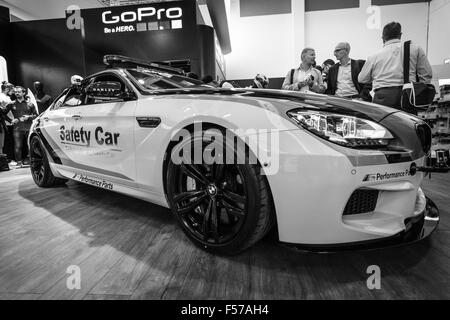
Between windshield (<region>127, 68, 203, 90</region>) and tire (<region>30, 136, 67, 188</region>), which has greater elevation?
windshield (<region>127, 68, 203, 90</region>)

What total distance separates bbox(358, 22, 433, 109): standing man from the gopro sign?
550 centimetres

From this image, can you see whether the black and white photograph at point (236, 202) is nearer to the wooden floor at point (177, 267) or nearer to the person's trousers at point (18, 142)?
the wooden floor at point (177, 267)

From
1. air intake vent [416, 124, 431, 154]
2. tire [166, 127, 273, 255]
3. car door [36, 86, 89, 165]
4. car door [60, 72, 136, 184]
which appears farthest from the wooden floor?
car door [36, 86, 89, 165]

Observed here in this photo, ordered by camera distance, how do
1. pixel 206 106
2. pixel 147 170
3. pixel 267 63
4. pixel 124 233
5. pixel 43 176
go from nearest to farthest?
pixel 206 106 → pixel 147 170 → pixel 124 233 → pixel 43 176 → pixel 267 63

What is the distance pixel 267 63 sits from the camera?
12.9m

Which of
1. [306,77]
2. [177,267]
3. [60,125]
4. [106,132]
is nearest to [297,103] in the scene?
[177,267]

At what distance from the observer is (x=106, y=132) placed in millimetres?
2012

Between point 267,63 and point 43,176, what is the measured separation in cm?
1139

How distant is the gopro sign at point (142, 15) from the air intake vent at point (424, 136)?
6.72 metres

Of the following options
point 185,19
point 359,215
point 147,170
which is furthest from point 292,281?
point 185,19

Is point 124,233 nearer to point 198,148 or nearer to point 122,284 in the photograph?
point 122,284

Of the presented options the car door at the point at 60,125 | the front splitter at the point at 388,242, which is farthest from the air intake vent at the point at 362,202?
the car door at the point at 60,125

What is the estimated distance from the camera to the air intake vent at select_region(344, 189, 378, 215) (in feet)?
3.91

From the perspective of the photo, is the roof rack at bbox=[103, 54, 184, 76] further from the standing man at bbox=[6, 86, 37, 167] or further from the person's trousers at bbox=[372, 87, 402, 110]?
the standing man at bbox=[6, 86, 37, 167]
